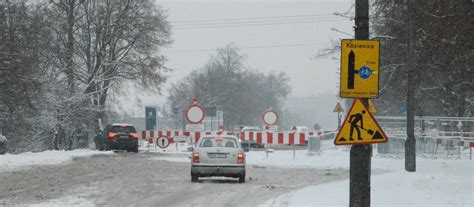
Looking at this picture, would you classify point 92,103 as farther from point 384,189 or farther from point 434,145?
point 384,189

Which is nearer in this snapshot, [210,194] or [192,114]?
[210,194]

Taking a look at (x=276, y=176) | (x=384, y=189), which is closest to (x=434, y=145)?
(x=276, y=176)

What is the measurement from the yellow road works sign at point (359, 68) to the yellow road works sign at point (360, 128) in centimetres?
21

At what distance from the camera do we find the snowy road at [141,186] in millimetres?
15500

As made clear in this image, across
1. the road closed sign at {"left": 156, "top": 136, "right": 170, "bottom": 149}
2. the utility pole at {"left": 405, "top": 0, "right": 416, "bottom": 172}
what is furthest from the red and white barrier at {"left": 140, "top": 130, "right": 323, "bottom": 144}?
the utility pole at {"left": 405, "top": 0, "right": 416, "bottom": 172}

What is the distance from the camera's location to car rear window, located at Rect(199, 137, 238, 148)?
21109 mm

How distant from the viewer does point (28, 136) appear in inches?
1863

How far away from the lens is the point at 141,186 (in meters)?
18.9

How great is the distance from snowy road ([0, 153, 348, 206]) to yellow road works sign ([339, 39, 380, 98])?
5.85 meters

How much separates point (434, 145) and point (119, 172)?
13.8 meters

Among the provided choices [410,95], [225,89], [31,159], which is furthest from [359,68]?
[225,89]

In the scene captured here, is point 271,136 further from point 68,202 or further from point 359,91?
point 359,91

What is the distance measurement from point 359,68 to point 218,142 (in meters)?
11.6

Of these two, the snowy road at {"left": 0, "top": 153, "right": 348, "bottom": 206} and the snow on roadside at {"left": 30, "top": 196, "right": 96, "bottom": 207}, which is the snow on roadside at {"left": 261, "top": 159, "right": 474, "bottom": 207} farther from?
the snow on roadside at {"left": 30, "top": 196, "right": 96, "bottom": 207}
